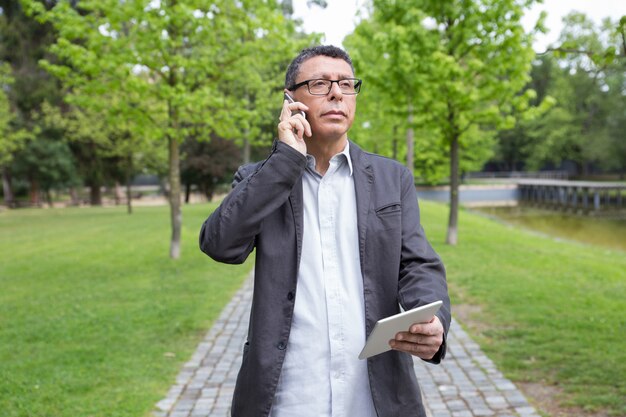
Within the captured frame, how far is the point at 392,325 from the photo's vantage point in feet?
5.60

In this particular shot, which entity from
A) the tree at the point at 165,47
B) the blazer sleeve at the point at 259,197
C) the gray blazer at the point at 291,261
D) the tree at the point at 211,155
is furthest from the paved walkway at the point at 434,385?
the tree at the point at 211,155

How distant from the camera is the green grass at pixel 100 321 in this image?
5.01 m

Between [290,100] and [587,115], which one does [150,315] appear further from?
[587,115]

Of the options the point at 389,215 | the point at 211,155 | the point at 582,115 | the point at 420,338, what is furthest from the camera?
the point at 582,115

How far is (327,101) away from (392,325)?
31.4 inches

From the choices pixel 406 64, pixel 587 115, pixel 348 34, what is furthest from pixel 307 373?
pixel 587 115

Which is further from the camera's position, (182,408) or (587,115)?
(587,115)

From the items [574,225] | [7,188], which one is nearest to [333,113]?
[574,225]

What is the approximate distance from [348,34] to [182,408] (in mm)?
17257

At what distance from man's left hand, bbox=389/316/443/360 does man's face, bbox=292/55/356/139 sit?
28.2 inches

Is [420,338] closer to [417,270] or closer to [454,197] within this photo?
[417,270]

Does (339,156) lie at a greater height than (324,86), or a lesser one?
lesser

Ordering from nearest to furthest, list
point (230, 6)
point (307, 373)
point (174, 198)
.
Answer: point (307, 373), point (230, 6), point (174, 198)

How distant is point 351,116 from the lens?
2084 mm
